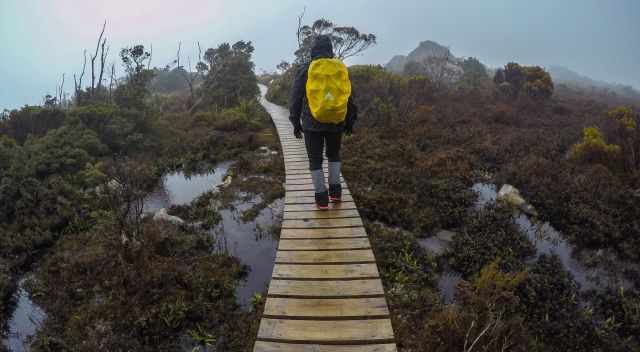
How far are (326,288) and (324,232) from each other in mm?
1162

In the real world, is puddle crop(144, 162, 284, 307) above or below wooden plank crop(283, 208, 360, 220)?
below

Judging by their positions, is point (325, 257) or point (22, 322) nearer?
point (325, 257)

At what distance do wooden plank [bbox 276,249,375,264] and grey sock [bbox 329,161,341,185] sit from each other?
1.33 m

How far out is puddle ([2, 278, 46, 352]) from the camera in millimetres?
3584

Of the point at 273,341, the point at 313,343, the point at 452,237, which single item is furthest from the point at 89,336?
the point at 452,237

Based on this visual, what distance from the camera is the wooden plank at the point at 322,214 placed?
15.2ft

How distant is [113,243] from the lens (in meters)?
4.66

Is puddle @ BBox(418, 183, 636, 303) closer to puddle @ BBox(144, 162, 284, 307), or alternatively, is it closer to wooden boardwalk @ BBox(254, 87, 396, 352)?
wooden boardwalk @ BBox(254, 87, 396, 352)

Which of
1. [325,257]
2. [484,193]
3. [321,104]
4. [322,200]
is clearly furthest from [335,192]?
[484,193]

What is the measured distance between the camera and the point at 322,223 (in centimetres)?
446

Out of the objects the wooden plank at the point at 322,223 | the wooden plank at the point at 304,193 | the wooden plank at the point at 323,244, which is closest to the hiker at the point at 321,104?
the wooden plank at the point at 322,223

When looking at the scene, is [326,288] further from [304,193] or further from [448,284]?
[304,193]

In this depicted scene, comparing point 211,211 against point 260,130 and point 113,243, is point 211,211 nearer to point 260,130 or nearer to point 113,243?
point 113,243

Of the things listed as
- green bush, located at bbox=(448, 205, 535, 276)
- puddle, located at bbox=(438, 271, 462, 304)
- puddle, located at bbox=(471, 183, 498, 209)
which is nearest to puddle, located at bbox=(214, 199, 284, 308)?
puddle, located at bbox=(438, 271, 462, 304)
